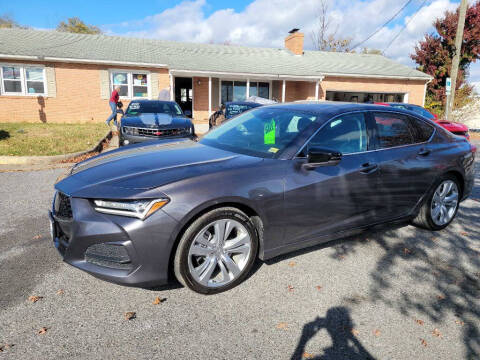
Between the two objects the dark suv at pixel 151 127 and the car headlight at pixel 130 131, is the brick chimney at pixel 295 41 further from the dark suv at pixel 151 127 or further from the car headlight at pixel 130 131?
the car headlight at pixel 130 131

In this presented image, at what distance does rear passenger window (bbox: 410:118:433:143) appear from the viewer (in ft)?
Answer: 13.9

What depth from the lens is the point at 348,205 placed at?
3576mm

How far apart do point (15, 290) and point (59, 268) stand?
45 centimetres

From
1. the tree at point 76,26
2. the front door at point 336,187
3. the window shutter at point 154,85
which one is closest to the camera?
the front door at point 336,187

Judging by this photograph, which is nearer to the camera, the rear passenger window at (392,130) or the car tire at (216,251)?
the car tire at (216,251)

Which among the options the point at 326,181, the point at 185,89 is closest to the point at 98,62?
the point at 185,89

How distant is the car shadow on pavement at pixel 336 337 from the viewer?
238cm

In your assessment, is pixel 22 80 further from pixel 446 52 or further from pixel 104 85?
pixel 446 52

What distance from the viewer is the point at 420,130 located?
431 centimetres

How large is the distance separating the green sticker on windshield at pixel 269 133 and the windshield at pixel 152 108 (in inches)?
261

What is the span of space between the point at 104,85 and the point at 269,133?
1626 cm

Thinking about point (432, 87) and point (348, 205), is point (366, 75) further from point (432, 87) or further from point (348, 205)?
point (348, 205)

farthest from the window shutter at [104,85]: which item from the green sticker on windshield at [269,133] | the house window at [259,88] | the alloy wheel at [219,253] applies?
the alloy wheel at [219,253]

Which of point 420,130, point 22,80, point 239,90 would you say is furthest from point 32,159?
point 239,90
